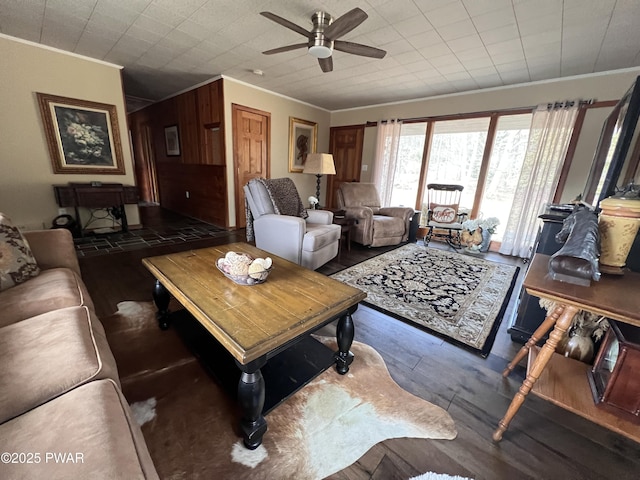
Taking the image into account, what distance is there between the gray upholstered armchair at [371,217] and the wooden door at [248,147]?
5.53ft

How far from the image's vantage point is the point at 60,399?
0.68 meters

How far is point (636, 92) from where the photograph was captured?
1280 millimetres

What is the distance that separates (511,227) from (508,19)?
101 inches

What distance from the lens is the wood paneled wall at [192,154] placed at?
4.11 m

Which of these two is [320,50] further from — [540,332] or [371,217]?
[540,332]

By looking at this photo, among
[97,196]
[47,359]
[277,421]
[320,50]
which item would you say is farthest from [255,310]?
[97,196]

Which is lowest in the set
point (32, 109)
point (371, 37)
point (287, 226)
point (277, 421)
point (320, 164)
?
point (277, 421)

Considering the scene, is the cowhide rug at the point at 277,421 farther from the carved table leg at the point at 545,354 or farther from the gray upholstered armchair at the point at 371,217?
the gray upholstered armchair at the point at 371,217

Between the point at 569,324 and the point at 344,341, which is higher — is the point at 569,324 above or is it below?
above

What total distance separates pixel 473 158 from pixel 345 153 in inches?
97.4

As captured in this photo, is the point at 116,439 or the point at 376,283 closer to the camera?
the point at 116,439

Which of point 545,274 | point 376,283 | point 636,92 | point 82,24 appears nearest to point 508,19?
point 636,92

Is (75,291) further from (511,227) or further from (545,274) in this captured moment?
(511,227)

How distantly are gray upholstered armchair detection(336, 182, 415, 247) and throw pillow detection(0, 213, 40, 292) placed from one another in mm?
2915
